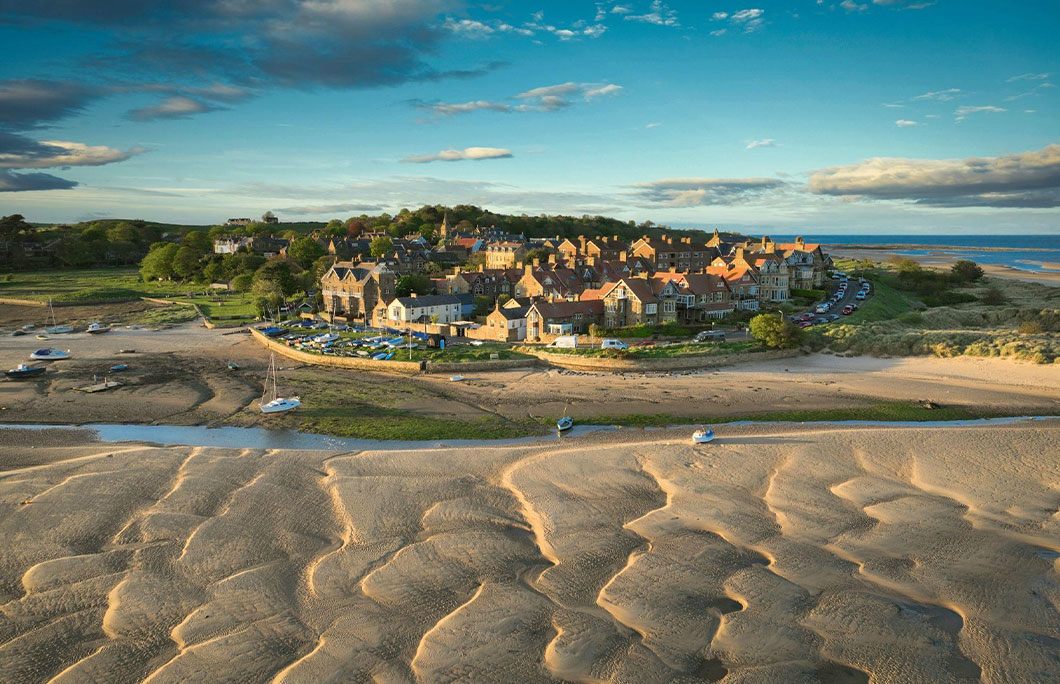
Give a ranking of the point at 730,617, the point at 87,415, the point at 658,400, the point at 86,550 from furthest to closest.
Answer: the point at 658,400 → the point at 87,415 → the point at 86,550 → the point at 730,617

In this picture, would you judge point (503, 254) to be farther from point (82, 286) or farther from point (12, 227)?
point (12, 227)

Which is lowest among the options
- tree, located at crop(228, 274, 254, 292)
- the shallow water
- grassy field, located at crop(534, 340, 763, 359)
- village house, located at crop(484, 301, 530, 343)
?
the shallow water

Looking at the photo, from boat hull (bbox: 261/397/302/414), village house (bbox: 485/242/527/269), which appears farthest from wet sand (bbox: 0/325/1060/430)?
village house (bbox: 485/242/527/269)

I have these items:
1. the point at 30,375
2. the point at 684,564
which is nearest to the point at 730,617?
the point at 684,564

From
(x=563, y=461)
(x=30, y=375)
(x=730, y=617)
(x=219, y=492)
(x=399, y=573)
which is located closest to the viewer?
(x=730, y=617)

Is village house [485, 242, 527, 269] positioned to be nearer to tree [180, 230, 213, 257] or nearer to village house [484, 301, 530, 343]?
village house [484, 301, 530, 343]

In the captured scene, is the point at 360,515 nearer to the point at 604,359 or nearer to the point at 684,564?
the point at 684,564
